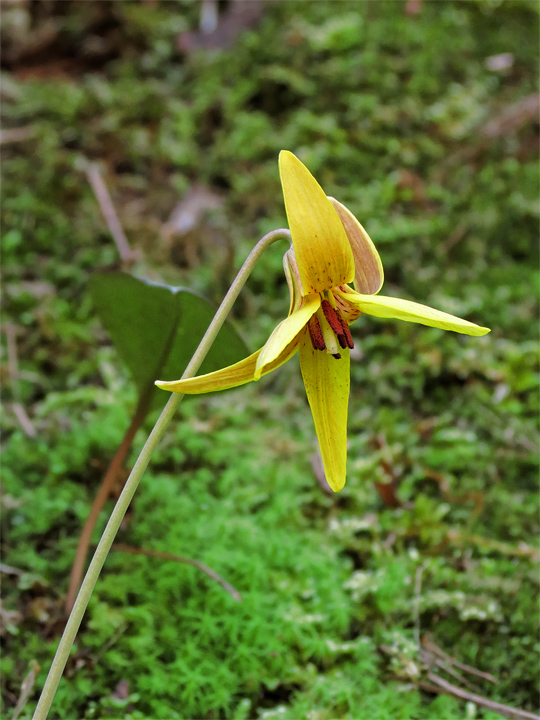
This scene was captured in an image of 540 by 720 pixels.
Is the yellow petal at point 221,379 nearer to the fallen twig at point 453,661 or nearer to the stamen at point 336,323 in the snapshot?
the stamen at point 336,323

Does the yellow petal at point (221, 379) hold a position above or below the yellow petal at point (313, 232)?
below

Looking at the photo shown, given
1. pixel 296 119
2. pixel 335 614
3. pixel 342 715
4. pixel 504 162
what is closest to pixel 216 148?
pixel 296 119

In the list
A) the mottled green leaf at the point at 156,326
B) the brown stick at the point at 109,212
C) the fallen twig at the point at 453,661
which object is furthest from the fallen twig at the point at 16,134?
the fallen twig at the point at 453,661

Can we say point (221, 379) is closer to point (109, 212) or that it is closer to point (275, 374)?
point (275, 374)

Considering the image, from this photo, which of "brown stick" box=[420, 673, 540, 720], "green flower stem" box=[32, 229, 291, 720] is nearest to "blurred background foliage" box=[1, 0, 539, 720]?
"brown stick" box=[420, 673, 540, 720]

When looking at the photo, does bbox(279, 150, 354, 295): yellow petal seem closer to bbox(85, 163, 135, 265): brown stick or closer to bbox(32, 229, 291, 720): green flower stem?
bbox(32, 229, 291, 720): green flower stem
